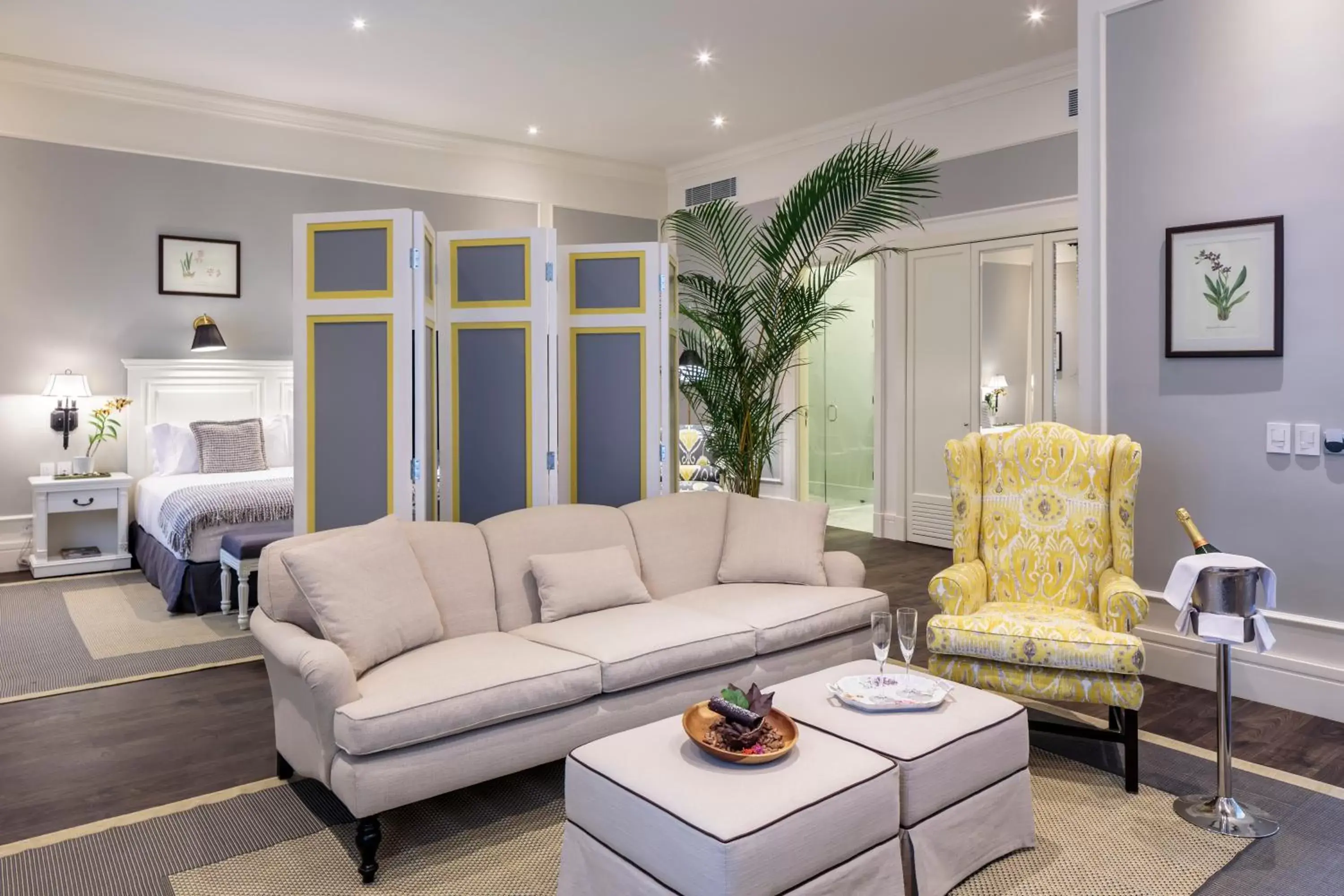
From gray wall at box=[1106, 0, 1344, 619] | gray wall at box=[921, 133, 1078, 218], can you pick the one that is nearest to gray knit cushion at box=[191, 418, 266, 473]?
gray wall at box=[921, 133, 1078, 218]

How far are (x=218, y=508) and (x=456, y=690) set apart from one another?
123 inches

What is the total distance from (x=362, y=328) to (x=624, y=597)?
4.59 feet

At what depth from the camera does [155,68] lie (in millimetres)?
5730

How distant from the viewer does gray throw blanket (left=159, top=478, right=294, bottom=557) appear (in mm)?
4855

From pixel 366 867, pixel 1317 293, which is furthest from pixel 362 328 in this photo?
pixel 1317 293

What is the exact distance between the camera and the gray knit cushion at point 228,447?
5961 mm

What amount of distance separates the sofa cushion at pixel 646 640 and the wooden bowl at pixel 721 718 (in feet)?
1.77

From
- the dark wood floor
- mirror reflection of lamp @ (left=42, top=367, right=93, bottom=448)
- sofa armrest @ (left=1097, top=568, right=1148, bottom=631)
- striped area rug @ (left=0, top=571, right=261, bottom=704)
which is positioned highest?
mirror reflection of lamp @ (left=42, top=367, right=93, bottom=448)

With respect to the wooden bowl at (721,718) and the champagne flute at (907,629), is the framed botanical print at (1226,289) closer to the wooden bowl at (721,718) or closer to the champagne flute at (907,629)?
the champagne flute at (907,629)

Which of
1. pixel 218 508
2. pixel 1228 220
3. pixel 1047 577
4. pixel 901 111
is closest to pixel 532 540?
pixel 1047 577

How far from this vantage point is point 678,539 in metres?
3.69

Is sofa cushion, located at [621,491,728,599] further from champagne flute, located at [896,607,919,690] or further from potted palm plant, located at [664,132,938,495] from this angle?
champagne flute, located at [896,607,919,690]

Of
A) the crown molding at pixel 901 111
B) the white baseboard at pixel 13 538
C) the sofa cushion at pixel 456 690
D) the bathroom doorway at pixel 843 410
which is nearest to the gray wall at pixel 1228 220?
the crown molding at pixel 901 111

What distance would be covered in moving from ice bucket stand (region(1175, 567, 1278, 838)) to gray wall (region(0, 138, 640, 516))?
607 cm
